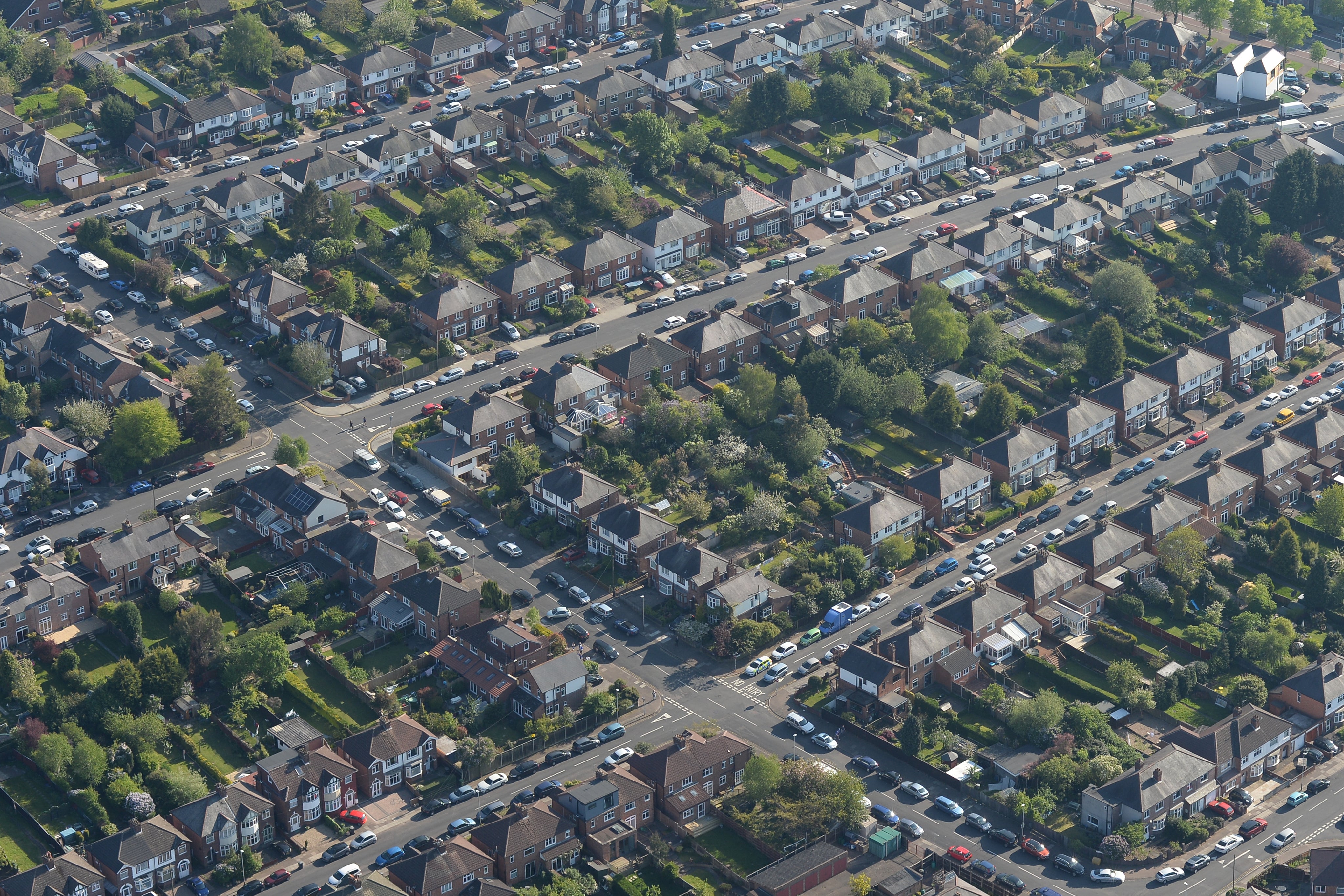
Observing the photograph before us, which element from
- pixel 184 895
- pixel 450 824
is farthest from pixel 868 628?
pixel 184 895

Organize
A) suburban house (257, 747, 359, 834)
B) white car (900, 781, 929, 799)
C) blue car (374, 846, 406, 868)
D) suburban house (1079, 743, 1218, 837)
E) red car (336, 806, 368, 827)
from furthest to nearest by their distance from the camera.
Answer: white car (900, 781, 929, 799) → red car (336, 806, 368, 827) → suburban house (1079, 743, 1218, 837) → suburban house (257, 747, 359, 834) → blue car (374, 846, 406, 868)

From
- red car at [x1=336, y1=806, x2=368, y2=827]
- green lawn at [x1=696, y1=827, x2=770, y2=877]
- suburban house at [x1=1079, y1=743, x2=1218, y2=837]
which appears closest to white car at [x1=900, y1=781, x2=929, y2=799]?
suburban house at [x1=1079, y1=743, x2=1218, y2=837]

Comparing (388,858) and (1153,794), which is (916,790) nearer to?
(1153,794)

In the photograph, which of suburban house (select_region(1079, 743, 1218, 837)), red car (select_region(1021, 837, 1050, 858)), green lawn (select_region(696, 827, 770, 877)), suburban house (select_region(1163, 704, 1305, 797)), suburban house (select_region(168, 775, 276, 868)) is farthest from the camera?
suburban house (select_region(1163, 704, 1305, 797))

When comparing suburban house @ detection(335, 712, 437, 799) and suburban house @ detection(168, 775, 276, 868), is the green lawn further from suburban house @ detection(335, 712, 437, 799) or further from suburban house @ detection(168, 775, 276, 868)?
suburban house @ detection(168, 775, 276, 868)

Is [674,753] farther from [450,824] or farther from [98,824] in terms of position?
[98,824]

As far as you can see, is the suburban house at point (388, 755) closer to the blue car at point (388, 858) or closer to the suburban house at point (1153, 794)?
the blue car at point (388, 858)
